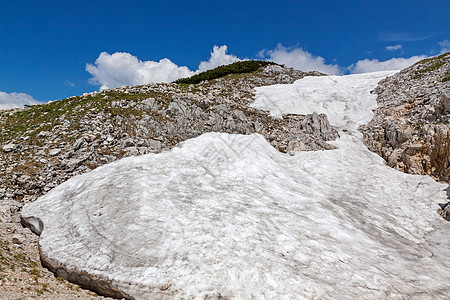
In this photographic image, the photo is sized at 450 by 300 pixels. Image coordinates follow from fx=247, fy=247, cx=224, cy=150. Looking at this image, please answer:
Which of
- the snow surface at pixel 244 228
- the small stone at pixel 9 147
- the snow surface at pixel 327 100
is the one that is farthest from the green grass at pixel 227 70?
the small stone at pixel 9 147

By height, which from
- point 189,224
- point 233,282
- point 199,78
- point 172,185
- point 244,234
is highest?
point 199,78

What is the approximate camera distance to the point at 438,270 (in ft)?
32.6

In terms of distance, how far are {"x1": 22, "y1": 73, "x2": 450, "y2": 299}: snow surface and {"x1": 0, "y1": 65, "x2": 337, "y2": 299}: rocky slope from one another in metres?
1.27

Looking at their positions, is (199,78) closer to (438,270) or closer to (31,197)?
(31,197)

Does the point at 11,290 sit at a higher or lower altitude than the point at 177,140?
lower

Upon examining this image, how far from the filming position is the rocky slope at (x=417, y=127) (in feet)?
69.3

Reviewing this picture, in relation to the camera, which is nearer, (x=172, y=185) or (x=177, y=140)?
(x=172, y=185)

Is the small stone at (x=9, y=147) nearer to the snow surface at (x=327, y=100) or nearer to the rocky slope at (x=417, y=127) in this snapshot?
the snow surface at (x=327, y=100)

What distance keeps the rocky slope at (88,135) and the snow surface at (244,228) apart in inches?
50.0

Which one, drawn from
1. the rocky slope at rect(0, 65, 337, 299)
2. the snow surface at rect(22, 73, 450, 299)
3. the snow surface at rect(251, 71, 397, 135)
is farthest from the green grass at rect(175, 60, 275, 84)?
the snow surface at rect(22, 73, 450, 299)

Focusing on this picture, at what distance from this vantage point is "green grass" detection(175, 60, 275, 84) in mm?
56188

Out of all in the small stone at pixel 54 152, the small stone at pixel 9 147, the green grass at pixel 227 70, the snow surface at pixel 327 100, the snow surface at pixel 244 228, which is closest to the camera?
the snow surface at pixel 244 228

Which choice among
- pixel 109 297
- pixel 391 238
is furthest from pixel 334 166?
pixel 109 297

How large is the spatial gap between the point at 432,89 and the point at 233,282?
3669 cm
